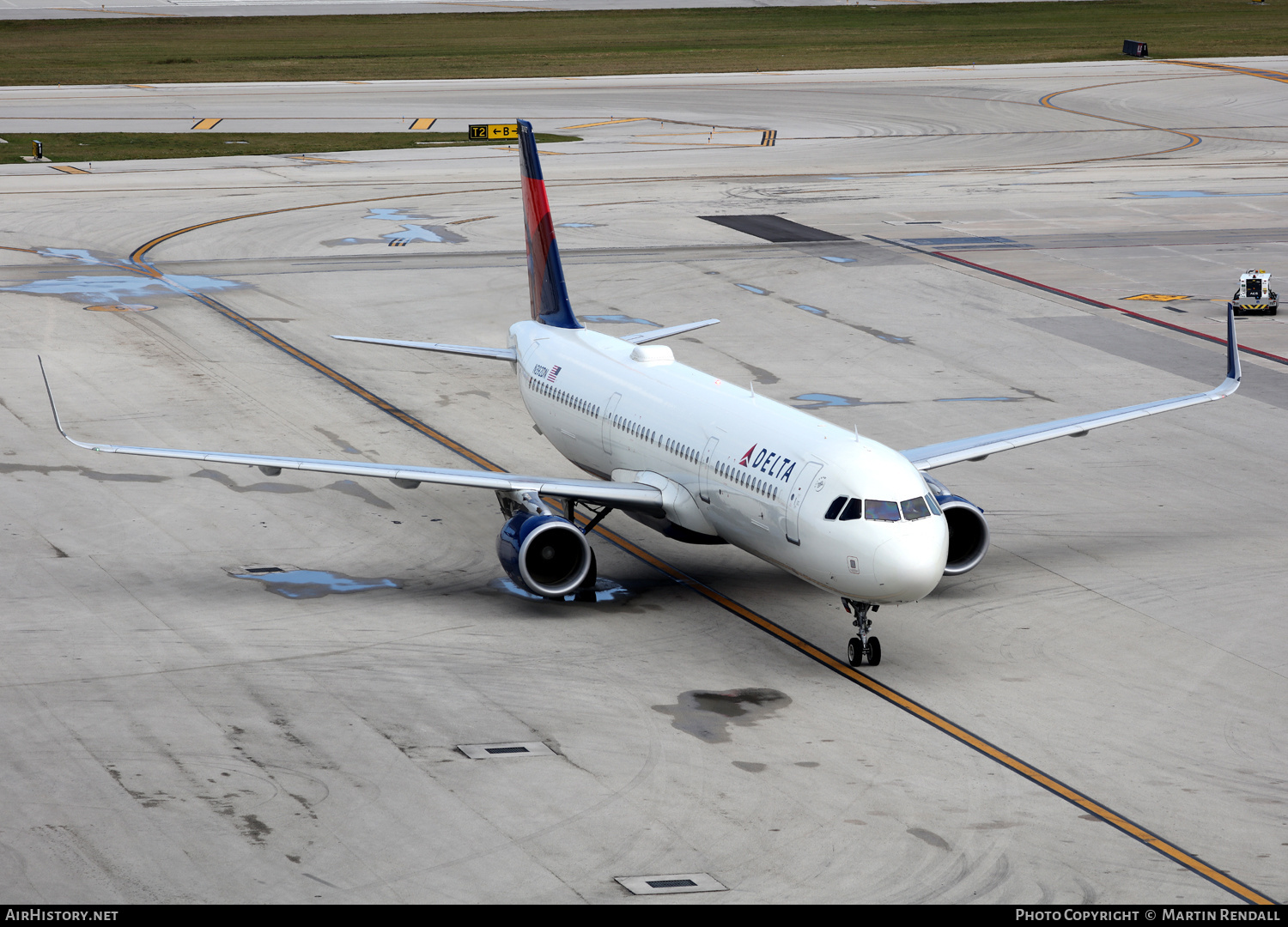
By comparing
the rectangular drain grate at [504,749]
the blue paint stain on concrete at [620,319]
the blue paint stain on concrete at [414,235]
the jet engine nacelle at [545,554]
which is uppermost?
the blue paint stain on concrete at [414,235]

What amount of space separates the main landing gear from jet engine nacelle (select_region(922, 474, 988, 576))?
3.32 m

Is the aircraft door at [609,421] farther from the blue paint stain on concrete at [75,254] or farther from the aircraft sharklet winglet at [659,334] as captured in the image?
the blue paint stain on concrete at [75,254]

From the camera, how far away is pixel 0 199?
2958 inches

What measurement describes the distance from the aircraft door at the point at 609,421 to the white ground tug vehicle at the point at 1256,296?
104 ft

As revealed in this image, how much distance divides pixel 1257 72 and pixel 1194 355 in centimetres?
8256

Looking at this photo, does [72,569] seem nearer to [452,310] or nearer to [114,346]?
[114,346]

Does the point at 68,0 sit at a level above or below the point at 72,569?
above

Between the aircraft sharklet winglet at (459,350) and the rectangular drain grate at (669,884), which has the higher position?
the aircraft sharklet winglet at (459,350)

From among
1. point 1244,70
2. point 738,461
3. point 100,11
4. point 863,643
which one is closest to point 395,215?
point 738,461

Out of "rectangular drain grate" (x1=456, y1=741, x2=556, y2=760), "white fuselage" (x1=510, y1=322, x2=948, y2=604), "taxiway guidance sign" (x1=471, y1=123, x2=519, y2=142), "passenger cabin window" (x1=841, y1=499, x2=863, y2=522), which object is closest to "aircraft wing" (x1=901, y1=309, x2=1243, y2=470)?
"white fuselage" (x1=510, y1=322, x2=948, y2=604)

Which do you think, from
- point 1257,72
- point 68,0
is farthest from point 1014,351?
point 68,0

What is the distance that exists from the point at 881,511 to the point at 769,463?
2.82 meters

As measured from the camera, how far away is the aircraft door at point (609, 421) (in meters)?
32.6

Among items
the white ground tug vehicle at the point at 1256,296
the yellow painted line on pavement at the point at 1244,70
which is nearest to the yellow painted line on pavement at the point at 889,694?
the white ground tug vehicle at the point at 1256,296
